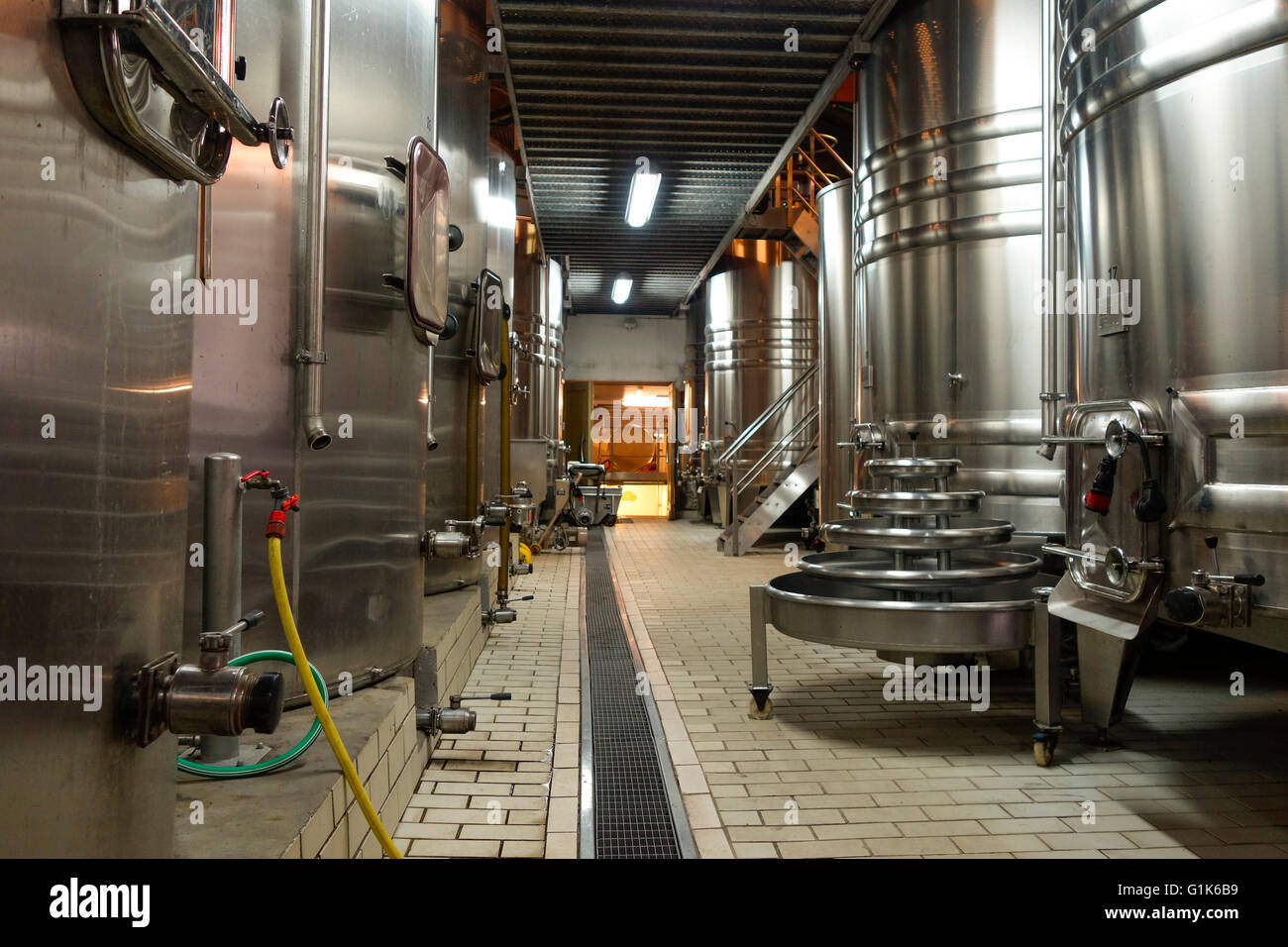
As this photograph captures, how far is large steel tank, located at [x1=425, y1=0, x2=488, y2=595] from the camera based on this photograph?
5207 millimetres

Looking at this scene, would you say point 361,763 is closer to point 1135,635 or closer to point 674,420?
point 1135,635

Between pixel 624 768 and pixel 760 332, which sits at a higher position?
pixel 760 332

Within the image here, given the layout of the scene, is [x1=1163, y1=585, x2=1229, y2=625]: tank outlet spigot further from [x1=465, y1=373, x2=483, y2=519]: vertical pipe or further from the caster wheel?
[x1=465, y1=373, x2=483, y2=519]: vertical pipe

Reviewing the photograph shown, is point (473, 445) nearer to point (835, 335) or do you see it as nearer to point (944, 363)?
point (944, 363)

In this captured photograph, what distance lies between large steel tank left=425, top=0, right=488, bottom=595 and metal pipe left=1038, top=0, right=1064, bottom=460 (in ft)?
10.4

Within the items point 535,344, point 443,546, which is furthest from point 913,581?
point 535,344

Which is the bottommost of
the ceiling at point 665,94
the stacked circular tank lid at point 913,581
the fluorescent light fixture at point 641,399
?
the stacked circular tank lid at point 913,581

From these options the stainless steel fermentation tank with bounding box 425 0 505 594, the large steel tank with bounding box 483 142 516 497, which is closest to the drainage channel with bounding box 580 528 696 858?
the stainless steel fermentation tank with bounding box 425 0 505 594

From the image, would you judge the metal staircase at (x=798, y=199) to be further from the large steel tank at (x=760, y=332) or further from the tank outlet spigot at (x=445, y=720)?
the tank outlet spigot at (x=445, y=720)

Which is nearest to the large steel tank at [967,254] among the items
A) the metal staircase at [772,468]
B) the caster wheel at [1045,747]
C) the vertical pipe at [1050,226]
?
the vertical pipe at [1050,226]

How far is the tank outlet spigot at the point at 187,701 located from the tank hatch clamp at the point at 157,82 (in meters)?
0.87

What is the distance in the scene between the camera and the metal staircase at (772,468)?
11023 mm

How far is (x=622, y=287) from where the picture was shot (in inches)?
691

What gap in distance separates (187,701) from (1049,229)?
3.63m
